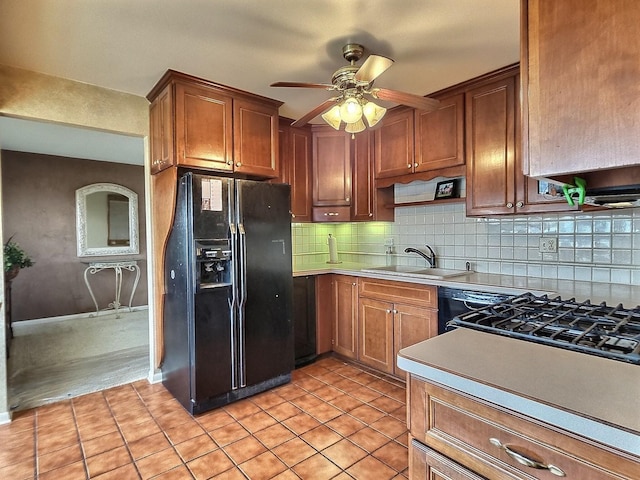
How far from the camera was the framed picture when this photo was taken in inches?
116

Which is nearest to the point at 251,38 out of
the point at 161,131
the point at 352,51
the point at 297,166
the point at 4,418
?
the point at 352,51

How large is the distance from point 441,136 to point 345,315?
170 cm

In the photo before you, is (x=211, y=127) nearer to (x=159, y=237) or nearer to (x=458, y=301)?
(x=159, y=237)

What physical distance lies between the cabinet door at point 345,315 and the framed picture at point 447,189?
1022 mm

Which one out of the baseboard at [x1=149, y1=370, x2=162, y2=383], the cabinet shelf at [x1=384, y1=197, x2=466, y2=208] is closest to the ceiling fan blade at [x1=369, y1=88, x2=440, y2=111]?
the cabinet shelf at [x1=384, y1=197, x2=466, y2=208]

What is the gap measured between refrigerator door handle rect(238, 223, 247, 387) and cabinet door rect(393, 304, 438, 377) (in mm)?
1136

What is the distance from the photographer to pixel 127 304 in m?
5.51

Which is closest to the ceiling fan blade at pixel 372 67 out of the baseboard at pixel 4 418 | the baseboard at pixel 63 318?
the baseboard at pixel 4 418

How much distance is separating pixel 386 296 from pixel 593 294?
4.36ft

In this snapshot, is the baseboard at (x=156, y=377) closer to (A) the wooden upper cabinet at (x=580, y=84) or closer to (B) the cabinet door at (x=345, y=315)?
(B) the cabinet door at (x=345, y=315)

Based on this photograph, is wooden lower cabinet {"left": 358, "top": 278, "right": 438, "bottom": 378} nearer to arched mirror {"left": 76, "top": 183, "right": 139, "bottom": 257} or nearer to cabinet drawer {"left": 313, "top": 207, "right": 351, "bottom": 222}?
cabinet drawer {"left": 313, "top": 207, "right": 351, "bottom": 222}

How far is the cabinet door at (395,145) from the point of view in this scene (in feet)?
9.72

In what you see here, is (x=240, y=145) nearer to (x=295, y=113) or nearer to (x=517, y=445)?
(x=295, y=113)

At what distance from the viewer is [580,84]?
2.46 feet
